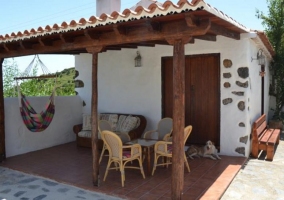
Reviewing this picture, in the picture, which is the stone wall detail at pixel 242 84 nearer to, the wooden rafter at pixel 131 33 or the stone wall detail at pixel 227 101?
the stone wall detail at pixel 227 101

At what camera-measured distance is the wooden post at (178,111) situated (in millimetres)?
3463

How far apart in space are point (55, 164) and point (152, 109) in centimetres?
256

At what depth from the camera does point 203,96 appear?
20.4 feet

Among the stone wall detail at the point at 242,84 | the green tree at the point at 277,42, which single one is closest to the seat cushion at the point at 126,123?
the stone wall detail at the point at 242,84

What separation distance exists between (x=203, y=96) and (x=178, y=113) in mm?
2888

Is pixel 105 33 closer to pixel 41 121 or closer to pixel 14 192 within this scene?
pixel 14 192

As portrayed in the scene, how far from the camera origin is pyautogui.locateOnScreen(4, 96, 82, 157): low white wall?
6.08 metres

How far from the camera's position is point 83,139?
6.75 metres

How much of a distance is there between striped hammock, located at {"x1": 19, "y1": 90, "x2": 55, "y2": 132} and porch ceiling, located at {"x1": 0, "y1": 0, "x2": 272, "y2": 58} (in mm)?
1476

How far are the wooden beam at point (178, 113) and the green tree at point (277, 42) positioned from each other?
7.24 metres

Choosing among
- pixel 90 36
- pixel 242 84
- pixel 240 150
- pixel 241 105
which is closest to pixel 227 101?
pixel 241 105

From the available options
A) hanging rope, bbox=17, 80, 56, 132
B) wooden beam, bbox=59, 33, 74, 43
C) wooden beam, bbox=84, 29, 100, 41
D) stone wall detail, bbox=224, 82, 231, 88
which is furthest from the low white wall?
→ stone wall detail, bbox=224, 82, 231, 88

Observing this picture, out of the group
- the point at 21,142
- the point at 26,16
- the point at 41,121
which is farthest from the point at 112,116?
the point at 26,16

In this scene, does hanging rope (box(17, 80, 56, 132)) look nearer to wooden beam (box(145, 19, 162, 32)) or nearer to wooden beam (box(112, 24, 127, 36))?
wooden beam (box(112, 24, 127, 36))
